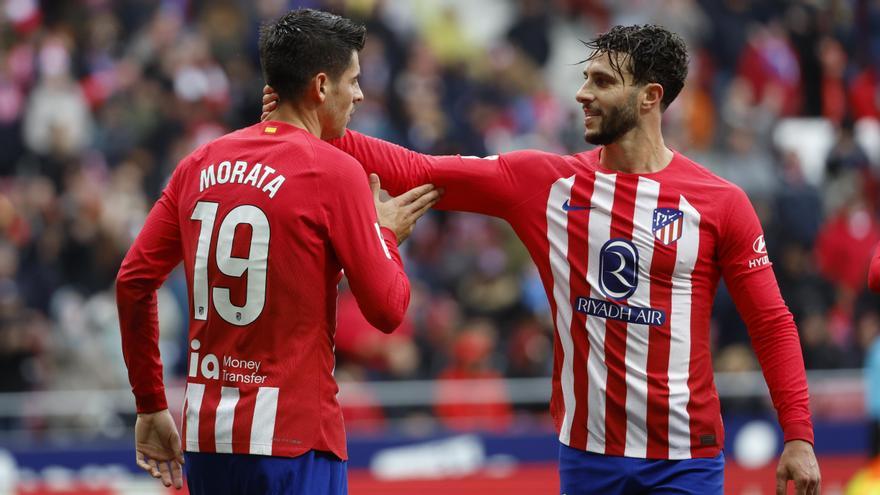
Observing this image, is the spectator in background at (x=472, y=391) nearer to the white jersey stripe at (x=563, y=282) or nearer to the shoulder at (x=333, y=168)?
the white jersey stripe at (x=563, y=282)

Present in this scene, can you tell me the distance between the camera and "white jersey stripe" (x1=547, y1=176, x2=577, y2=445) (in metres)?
5.03

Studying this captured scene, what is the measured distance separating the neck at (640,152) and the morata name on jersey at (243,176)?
137 centimetres

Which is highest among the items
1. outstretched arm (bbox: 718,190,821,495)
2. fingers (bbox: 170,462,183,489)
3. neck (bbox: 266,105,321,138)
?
neck (bbox: 266,105,321,138)

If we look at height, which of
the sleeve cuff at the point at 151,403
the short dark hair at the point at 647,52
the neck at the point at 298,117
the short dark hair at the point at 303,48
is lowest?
the sleeve cuff at the point at 151,403

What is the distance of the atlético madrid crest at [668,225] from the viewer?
16.1ft

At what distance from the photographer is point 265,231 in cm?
420

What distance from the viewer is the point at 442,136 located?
1329cm

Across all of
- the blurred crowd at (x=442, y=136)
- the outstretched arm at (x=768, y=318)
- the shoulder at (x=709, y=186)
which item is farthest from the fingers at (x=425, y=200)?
the blurred crowd at (x=442, y=136)

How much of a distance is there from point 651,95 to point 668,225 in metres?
0.47

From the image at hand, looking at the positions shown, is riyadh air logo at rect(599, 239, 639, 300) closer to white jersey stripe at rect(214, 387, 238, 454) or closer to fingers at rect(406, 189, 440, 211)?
fingers at rect(406, 189, 440, 211)

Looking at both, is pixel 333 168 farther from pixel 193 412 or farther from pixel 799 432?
pixel 799 432

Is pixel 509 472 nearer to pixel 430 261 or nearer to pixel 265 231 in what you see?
pixel 430 261

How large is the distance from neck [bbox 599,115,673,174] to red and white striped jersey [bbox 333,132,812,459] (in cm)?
4

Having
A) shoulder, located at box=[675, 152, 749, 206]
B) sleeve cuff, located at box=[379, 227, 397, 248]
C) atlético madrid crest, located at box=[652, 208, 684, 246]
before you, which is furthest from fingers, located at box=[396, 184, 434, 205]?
shoulder, located at box=[675, 152, 749, 206]
